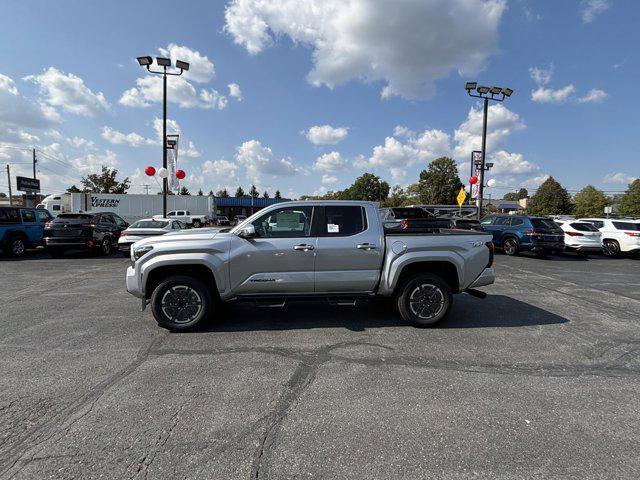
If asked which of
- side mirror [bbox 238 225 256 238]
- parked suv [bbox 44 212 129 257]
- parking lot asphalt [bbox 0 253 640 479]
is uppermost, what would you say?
side mirror [bbox 238 225 256 238]

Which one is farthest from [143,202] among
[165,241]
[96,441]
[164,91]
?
[96,441]

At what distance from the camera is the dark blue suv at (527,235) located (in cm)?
1397

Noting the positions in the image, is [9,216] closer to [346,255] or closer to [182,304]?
[182,304]

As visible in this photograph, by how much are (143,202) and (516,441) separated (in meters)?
39.0

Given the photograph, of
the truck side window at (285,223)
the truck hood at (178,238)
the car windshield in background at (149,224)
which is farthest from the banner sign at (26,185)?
the truck side window at (285,223)

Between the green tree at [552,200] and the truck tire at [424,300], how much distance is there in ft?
245

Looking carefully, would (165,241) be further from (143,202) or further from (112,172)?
(112,172)

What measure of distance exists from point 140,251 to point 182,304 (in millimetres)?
972

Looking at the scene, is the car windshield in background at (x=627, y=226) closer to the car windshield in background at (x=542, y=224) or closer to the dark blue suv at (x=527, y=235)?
the dark blue suv at (x=527, y=235)

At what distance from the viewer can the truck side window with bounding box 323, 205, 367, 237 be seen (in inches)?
201

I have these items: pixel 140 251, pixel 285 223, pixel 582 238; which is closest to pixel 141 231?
pixel 140 251

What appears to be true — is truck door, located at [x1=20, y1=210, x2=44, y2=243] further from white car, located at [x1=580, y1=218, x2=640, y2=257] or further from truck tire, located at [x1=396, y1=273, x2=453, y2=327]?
white car, located at [x1=580, y1=218, x2=640, y2=257]

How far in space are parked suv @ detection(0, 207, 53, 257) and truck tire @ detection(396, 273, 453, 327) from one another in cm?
1470

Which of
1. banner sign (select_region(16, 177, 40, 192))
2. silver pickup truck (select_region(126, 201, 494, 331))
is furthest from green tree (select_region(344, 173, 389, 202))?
silver pickup truck (select_region(126, 201, 494, 331))
